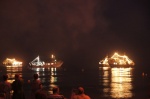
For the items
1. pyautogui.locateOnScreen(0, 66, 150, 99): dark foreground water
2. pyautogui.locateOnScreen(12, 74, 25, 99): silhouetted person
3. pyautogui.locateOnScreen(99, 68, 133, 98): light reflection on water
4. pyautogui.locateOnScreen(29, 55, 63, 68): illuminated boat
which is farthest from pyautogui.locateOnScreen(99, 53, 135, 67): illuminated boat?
pyautogui.locateOnScreen(12, 74, 25, 99): silhouetted person

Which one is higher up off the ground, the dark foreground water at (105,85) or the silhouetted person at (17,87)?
the silhouetted person at (17,87)

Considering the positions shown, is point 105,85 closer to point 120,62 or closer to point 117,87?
point 117,87

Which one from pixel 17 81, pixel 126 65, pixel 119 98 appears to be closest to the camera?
pixel 17 81

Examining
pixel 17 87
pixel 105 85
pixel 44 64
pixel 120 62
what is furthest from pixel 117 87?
pixel 44 64

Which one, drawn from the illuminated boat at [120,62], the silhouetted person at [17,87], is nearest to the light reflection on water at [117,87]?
the silhouetted person at [17,87]

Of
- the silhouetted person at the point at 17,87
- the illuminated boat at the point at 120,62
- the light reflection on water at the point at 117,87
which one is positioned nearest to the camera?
the silhouetted person at the point at 17,87

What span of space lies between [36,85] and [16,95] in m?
0.69

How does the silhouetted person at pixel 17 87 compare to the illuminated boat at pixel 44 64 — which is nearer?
the silhouetted person at pixel 17 87

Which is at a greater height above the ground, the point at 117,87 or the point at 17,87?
the point at 17,87

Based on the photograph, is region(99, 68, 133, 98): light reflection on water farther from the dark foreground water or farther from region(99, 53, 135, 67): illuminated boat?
region(99, 53, 135, 67): illuminated boat

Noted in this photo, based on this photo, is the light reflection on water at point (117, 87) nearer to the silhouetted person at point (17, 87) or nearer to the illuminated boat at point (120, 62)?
the silhouetted person at point (17, 87)

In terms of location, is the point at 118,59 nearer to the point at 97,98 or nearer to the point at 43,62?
the point at 43,62

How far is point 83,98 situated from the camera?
26.7 feet

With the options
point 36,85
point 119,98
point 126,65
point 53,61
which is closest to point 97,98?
point 119,98
